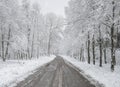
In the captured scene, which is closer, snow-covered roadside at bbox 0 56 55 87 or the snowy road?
the snowy road

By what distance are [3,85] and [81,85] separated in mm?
5317

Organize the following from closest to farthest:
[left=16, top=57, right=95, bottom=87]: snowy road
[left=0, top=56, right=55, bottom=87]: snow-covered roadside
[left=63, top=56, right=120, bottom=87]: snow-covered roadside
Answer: [left=16, top=57, right=95, bottom=87]: snowy road, [left=63, top=56, right=120, bottom=87]: snow-covered roadside, [left=0, top=56, right=55, bottom=87]: snow-covered roadside

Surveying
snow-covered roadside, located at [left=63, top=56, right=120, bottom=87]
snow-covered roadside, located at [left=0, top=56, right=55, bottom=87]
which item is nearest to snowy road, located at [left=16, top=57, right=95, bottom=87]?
snow-covered roadside, located at [left=0, top=56, right=55, bottom=87]

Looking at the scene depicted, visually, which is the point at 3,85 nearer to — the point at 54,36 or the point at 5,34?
the point at 5,34

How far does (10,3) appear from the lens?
3278cm

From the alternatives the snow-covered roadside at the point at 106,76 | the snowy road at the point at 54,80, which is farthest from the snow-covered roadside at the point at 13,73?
the snow-covered roadside at the point at 106,76

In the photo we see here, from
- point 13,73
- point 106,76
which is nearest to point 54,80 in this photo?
point 106,76

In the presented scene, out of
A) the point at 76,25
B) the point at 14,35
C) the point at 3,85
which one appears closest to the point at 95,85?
the point at 3,85

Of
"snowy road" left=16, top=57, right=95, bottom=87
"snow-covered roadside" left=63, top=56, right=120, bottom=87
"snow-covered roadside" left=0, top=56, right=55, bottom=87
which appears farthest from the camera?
"snow-covered roadside" left=0, top=56, right=55, bottom=87

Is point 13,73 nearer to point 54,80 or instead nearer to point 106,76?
point 54,80

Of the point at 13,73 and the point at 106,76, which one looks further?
the point at 13,73

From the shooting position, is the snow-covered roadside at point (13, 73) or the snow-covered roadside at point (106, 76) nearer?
the snow-covered roadside at point (106, 76)

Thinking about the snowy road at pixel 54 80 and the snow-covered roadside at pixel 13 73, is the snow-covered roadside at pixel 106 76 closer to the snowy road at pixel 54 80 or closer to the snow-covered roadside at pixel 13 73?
the snowy road at pixel 54 80

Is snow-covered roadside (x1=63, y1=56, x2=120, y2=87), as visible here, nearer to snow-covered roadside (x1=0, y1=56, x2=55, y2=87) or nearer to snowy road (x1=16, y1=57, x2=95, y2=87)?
snowy road (x1=16, y1=57, x2=95, y2=87)
